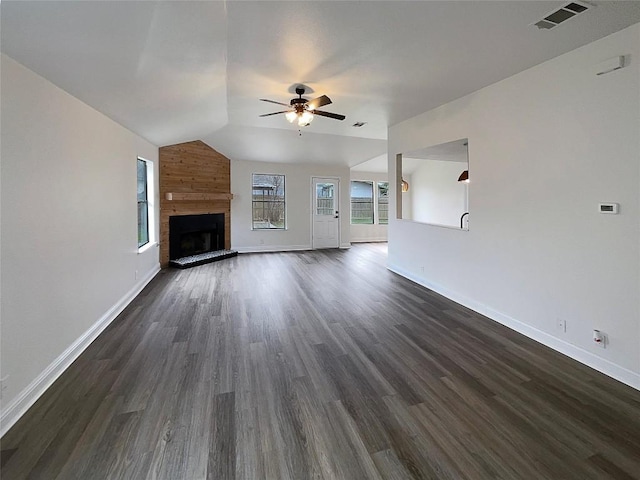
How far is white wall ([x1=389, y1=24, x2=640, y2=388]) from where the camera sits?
2.31 m

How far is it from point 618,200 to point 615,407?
1473mm

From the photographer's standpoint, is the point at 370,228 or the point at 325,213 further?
the point at 370,228

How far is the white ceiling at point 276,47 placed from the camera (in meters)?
1.98

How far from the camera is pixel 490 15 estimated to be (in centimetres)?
215

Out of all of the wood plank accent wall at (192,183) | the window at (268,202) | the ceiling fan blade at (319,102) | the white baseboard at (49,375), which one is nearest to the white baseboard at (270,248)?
the wood plank accent wall at (192,183)

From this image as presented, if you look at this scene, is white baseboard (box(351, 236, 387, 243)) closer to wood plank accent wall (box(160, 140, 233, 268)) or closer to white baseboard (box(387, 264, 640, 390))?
wood plank accent wall (box(160, 140, 233, 268))

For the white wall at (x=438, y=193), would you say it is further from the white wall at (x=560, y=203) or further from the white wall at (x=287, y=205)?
the white wall at (x=560, y=203)

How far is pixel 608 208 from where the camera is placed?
7.89ft

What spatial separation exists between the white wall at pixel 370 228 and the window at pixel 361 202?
14 centimetres

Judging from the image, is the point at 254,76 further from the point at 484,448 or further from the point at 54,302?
the point at 484,448

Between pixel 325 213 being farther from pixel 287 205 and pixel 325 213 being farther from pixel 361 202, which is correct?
pixel 361 202

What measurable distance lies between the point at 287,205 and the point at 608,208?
7128 millimetres

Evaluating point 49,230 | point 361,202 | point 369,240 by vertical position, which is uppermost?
point 361,202

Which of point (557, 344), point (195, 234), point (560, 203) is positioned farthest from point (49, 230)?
point (195, 234)
